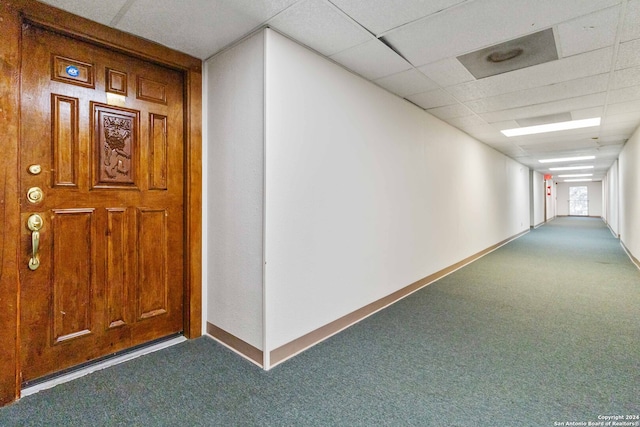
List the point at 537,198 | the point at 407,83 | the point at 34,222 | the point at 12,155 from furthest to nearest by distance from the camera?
the point at 537,198 → the point at 407,83 → the point at 34,222 → the point at 12,155

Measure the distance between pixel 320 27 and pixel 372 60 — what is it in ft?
2.22

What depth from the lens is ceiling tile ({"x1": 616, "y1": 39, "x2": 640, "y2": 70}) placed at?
2.34 m

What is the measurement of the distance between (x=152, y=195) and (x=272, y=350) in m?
1.47

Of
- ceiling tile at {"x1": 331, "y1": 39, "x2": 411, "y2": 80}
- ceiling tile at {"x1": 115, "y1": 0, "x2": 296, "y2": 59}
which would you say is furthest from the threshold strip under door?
ceiling tile at {"x1": 331, "y1": 39, "x2": 411, "y2": 80}

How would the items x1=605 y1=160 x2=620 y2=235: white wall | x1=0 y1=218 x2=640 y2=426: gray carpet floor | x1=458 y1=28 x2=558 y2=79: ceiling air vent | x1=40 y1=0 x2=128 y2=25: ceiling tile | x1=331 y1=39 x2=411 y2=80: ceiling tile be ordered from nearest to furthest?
1. x1=0 y1=218 x2=640 y2=426: gray carpet floor
2. x1=40 y1=0 x2=128 y2=25: ceiling tile
3. x1=458 y1=28 x2=558 y2=79: ceiling air vent
4. x1=331 y1=39 x2=411 y2=80: ceiling tile
5. x1=605 y1=160 x2=620 y2=235: white wall

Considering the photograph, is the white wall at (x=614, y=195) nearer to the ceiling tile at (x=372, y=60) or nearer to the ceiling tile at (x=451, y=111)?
the ceiling tile at (x=451, y=111)

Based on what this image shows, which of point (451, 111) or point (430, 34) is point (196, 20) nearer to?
point (430, 34)

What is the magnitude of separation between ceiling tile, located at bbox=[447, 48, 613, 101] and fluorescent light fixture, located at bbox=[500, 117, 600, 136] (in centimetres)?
204

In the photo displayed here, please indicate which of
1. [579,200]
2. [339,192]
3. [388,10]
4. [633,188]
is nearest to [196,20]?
[388,10]

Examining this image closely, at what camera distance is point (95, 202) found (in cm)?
210

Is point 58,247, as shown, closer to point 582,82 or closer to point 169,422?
point 169,422

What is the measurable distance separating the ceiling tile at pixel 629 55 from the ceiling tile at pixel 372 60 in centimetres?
161

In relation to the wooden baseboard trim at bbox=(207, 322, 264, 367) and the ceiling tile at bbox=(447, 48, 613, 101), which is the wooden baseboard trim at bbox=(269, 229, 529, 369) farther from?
the ceiling tile at bbox=(447, 48, 613, 101)

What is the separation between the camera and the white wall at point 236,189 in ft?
7.17
